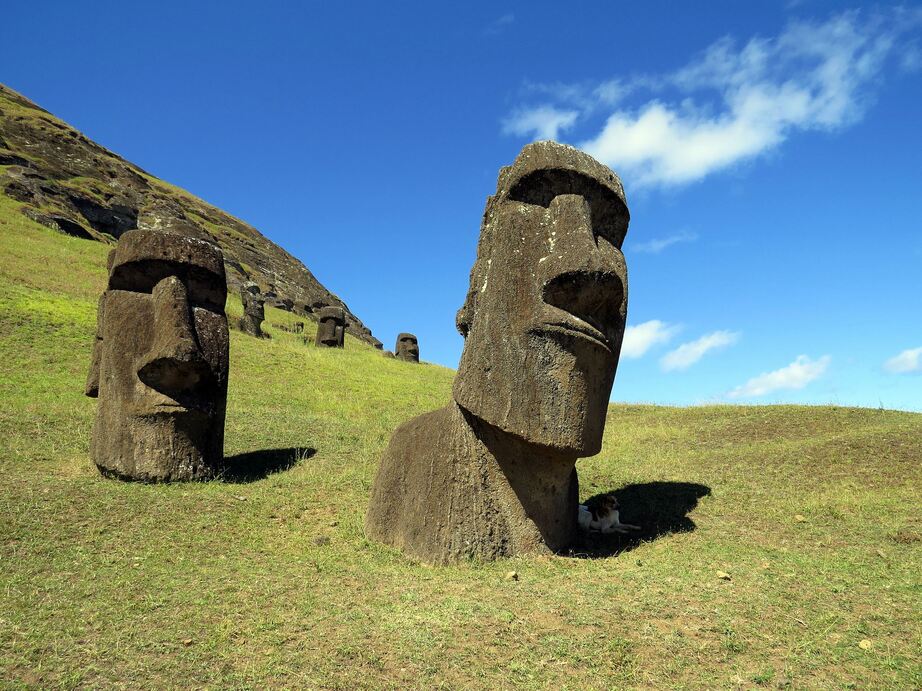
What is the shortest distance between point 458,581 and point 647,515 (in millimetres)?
3071

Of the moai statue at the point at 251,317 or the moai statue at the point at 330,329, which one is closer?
the moai statue at the point at 251,317

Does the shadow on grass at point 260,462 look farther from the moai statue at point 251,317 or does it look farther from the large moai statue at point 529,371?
the moai statue at point 251,317

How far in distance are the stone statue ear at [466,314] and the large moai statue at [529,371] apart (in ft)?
0.32

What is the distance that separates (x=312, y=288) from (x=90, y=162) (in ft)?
68.9

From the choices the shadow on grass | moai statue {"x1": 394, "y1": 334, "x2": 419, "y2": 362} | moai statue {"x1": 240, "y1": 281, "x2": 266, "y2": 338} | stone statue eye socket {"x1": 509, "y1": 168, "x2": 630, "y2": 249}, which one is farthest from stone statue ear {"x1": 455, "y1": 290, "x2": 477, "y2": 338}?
moai statue {"x1": 394, "y1": 334, "x2": 419, "y2": 362}

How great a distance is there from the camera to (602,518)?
6965 millimetres

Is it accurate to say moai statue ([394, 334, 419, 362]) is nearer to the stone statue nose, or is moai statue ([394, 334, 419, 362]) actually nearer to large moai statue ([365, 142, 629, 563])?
the stone statue nose

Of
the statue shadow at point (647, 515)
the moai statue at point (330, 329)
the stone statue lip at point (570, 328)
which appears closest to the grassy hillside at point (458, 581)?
the statue shadow at point (647, 515)

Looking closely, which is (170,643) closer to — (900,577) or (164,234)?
(900,577)

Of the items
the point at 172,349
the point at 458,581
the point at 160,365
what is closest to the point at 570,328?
the point at 458,581

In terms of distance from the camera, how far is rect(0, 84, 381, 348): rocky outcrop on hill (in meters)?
39.2

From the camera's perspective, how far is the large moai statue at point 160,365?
8.55m

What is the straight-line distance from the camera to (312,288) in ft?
213

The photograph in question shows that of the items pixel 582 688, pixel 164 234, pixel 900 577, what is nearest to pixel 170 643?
pixel 582 688
